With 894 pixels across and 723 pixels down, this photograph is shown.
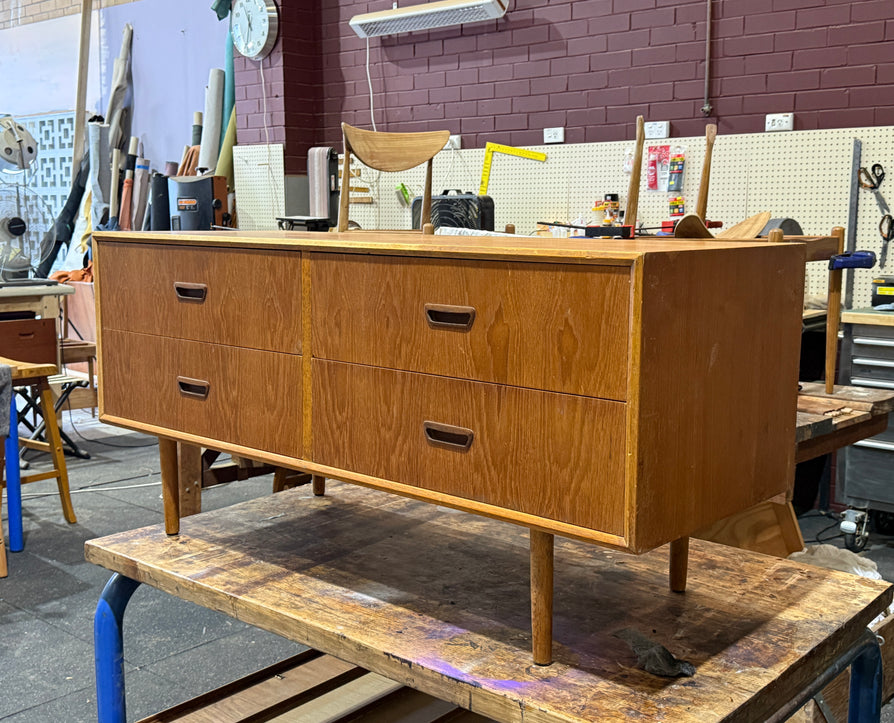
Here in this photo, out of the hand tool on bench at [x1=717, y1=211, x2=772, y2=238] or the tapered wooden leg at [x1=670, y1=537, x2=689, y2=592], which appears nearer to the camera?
the tapered wooden leg at [x1=670, y1=537, x2=689, y2=592]

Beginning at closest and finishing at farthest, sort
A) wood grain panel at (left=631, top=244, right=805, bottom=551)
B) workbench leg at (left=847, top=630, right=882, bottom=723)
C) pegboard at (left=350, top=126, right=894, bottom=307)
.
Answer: wood grain panel at (left=631, top=244, right=805, bottom=551) → workbench leg at (left=847, top=630, right=882, bottom=723) → pegboard at (left=350, top=126, right=894, bottom=307)

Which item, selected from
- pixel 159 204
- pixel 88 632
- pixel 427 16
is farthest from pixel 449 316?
pixel 159 204

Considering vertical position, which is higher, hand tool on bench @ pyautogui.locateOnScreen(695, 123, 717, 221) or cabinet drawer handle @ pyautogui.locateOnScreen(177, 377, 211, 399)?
hand tool on bench @ pyautogui.locateOnScreen(695, 123, 717, 221)

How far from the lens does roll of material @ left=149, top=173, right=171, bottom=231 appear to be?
6.26 meters

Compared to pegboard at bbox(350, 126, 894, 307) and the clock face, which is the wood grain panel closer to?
pegboard at bbox(350, 126, 894, 307)

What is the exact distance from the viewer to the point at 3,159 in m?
5.42

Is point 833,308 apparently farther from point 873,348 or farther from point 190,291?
point 190,291

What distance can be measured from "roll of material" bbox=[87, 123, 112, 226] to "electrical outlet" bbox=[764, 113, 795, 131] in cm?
551

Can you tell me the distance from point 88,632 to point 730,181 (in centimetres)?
343

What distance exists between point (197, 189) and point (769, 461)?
5.21 m

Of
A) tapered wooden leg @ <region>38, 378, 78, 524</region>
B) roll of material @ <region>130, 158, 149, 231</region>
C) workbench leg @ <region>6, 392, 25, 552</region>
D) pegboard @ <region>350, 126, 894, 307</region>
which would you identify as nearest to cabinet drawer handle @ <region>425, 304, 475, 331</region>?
workbench leg @ <region>6, 392, 25, 552</region>

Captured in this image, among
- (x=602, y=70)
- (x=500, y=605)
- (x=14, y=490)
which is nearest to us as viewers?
(x=500, y=605)

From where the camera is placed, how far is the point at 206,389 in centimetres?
158

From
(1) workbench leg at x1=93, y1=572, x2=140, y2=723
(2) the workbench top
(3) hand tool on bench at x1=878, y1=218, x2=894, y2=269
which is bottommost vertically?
(1) workbench leg at x1=93, y1=572, x2=140, y2=723
